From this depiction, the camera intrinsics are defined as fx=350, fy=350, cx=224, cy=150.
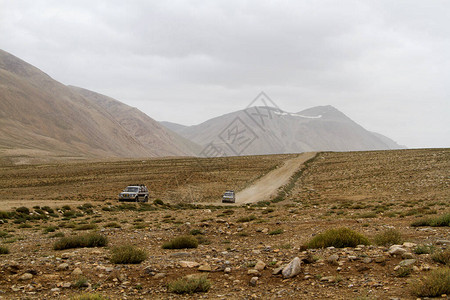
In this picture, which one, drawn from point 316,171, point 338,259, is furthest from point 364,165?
point 338,259

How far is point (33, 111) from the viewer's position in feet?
594

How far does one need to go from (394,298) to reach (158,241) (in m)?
10.0

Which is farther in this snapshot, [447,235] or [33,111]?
[33,111]

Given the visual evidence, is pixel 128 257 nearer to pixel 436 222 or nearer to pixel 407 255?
pixel 407 255

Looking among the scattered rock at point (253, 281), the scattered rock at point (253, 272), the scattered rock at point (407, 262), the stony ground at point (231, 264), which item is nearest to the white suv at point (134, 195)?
the stony ground at point (231, 264)

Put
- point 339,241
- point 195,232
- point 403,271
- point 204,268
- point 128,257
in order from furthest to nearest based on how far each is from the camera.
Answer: point 195,232 < point 339,241 < point 128,257 < point 204,268 < point 403,271

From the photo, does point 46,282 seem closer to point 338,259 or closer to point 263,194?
point 338,259

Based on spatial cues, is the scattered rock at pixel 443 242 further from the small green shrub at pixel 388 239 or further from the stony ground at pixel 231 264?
the small green shrub at pixel 388 239

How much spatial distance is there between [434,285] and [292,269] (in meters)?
3.11

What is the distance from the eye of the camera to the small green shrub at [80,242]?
13289mm

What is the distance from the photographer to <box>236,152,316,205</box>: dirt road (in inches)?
1735

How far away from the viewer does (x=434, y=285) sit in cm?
694

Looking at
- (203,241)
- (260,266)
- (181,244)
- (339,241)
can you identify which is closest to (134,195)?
(203,241)

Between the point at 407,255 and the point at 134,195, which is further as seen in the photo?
the point at 134,195
